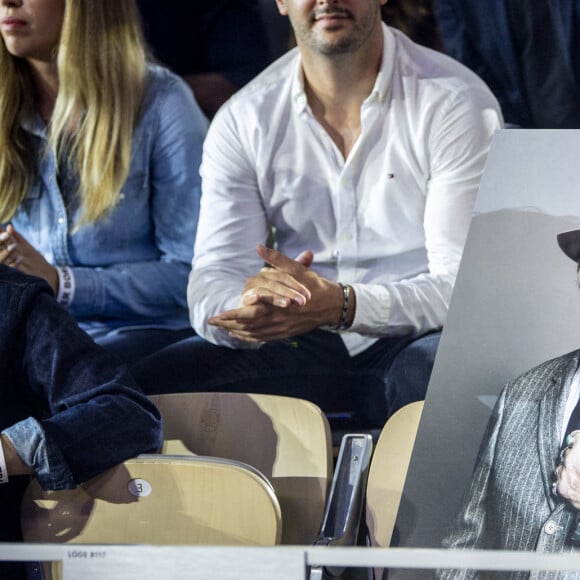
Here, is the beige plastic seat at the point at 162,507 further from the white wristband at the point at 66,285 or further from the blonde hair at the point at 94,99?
the blonde hair at the point at 94,99

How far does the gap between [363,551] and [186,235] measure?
1023 millimetres

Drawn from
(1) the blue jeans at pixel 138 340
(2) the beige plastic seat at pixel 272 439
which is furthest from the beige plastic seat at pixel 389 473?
(1) the blue jeans at pixel 138 340

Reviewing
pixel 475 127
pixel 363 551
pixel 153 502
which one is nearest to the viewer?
pixel 363 551

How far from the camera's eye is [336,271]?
1928 mm

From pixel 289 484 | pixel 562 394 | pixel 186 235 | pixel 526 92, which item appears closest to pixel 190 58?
pixel 186 235

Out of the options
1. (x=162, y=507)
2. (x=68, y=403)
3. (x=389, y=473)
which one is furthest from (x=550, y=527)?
(x=68, y=403)

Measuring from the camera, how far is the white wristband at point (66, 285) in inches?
76.2

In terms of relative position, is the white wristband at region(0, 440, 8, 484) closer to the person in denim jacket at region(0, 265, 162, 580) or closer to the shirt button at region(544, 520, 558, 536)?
the person in denim jacket at region(0, 265, 162, 580)

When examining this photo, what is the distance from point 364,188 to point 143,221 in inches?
17.9

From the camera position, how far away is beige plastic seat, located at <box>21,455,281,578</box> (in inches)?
51.4

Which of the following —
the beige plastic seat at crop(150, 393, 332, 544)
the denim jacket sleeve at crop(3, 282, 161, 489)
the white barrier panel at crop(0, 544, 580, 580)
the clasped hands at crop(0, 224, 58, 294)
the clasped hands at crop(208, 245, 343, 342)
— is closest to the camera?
the white barrier panel at crop(0, 544, 580, 580)

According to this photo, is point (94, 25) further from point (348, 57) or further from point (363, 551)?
point (363, 551)

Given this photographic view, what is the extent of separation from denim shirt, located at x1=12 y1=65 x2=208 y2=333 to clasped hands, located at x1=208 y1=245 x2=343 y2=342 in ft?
0.58

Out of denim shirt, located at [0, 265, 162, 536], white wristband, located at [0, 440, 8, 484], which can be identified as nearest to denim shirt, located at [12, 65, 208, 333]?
denim shirt, located at [0, 265, 162, 536]
